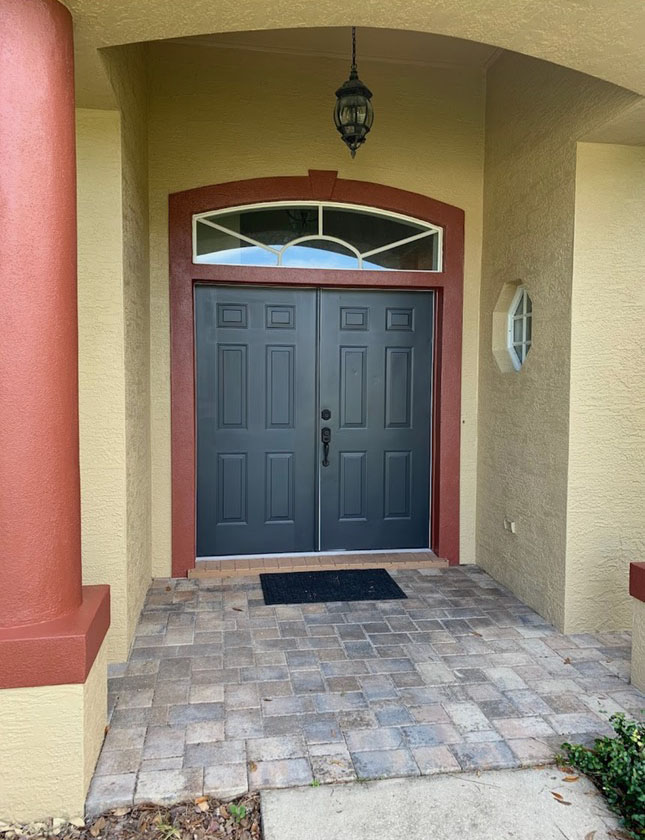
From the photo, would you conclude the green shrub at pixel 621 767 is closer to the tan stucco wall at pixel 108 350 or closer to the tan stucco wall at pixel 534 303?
the tan stucco wall at pixel 534 303

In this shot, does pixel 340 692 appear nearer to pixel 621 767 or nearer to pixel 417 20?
pixel 621 767

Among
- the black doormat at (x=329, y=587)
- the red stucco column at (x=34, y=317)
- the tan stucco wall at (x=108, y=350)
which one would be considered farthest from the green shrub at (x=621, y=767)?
the tan stucco wall at (x=108, y=350)

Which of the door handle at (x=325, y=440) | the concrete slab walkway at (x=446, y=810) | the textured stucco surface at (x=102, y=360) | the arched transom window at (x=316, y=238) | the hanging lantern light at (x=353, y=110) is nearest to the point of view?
the concrete slab walkway at (x=446, y=810)

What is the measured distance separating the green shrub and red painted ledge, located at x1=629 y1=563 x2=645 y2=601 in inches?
24.5

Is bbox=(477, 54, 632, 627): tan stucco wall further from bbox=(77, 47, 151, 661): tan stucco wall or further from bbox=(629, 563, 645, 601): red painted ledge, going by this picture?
bbox=(77, 47, 151, 661): tan stucco wall

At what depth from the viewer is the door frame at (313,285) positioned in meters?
4.29

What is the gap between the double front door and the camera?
179 inches

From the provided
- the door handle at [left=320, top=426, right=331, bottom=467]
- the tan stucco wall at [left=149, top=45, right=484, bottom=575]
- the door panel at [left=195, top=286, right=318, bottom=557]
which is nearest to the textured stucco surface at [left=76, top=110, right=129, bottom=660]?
the tan stucco wall at [left=149, top=45, right=484, bottom=575]

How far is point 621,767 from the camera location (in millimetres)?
2104

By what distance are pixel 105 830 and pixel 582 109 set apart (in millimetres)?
3931

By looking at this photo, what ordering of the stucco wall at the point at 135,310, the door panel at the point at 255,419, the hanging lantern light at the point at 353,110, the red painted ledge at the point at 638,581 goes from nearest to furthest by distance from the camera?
the red painted ledge at the point at 638,581
the stucco wall at the point at 135,310
the hanging lantern light at the point at 353,110
the door panel at the point at 255,419

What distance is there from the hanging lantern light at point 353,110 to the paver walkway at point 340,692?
2.78m

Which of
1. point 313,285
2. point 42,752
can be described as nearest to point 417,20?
point 313,285

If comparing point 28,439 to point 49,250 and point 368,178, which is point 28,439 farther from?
point 368,178
